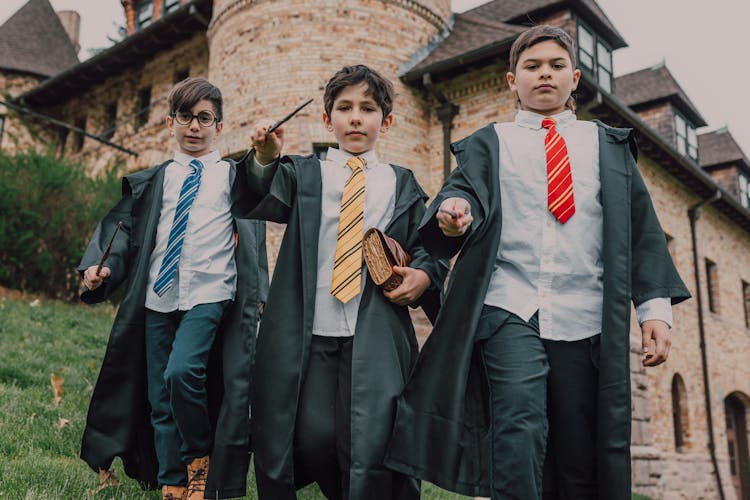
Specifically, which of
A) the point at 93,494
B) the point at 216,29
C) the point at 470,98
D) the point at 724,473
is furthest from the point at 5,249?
the point at 724,473

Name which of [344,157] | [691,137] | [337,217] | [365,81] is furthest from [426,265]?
[691,137]

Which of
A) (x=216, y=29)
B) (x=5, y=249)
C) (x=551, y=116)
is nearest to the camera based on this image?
(x=551, y=116)

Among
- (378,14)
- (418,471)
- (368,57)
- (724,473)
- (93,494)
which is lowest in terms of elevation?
(724,473)

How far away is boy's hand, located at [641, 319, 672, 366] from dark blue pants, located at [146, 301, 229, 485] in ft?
6.63

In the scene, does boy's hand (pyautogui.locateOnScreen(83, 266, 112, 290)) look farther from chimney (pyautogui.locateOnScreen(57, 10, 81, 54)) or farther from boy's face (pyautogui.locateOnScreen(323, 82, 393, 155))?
chimney (pyautogui.locateOnScreen(57, 10, 81, 54))

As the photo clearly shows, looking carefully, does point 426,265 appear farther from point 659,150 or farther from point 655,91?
point 655,91

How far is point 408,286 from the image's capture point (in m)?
2.98

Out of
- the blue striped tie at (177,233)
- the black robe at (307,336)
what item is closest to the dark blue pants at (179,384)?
the blue striped tie at (177,233)

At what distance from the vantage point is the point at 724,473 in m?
17.9

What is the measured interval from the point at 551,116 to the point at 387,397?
137cm

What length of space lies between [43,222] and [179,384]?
36.8 feet

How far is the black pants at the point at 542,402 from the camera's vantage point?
8.35 feet

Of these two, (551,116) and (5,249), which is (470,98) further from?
(551,116)

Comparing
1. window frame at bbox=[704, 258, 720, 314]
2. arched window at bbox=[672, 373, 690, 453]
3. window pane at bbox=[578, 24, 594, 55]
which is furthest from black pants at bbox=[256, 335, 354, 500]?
window frame at bbox=[704, 258, 720, 314]
